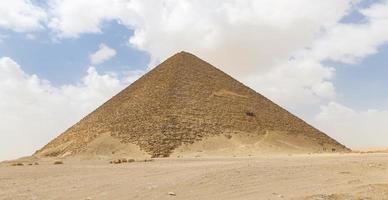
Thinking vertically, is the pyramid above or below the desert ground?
above

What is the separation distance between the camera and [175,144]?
48.6 m

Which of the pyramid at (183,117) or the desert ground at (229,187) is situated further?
the pyramid at (183,117)

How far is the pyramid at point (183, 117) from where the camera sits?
5100 centimetres

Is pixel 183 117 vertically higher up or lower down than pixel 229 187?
higher up

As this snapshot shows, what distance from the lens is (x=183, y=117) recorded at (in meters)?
53.9

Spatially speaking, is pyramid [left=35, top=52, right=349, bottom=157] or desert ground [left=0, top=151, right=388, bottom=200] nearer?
desert ground [left=0, top=151, right=388, bottom=200]

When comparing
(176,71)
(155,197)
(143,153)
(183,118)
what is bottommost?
(155,197)

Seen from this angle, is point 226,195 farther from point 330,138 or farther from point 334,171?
point 330,138

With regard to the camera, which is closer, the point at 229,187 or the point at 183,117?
the point at 229,187

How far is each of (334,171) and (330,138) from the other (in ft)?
152

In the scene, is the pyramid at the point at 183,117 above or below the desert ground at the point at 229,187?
above

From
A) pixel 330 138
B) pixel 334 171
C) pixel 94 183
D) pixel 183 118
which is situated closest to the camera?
pixel 94 183

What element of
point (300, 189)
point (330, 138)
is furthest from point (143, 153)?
point (300, 189)

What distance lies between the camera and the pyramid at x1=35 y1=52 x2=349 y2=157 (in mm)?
51000
